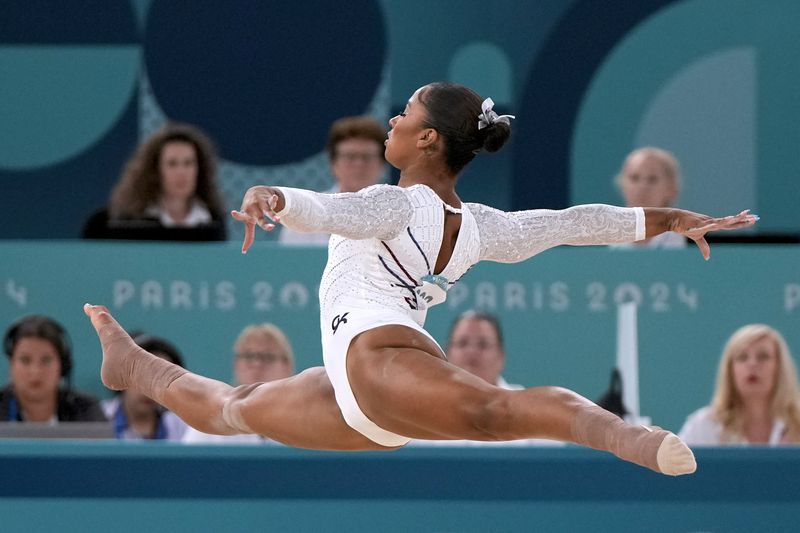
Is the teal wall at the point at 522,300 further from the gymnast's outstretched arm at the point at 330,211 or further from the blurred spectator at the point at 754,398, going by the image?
the gymnast's outstretched arm at the point at 330,211

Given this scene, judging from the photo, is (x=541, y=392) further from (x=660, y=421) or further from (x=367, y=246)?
(x=660, y=421)

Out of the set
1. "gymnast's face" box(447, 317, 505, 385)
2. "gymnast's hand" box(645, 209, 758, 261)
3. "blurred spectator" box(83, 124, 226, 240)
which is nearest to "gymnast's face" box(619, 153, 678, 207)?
"gymnast's face" box(447, 317, 505, 385)

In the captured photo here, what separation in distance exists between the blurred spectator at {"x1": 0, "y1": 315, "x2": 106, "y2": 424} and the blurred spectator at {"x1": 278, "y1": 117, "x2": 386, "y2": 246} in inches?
54.6

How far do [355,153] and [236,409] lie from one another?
3192mm

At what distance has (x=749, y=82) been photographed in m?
9.66

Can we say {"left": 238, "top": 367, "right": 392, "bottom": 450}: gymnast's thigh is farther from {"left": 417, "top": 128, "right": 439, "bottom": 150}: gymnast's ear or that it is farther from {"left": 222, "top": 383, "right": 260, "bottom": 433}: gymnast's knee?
{"left": 417, "top": 128, "right": 439, "bottom": 150}: gymnast's ear

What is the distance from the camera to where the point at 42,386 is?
6.64 m

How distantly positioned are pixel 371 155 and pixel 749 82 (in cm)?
344

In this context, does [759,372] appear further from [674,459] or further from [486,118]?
[674,459]

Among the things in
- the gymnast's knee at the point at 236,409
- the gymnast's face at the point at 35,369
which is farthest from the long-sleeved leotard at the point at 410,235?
the gymnast's face at the point at 35,369

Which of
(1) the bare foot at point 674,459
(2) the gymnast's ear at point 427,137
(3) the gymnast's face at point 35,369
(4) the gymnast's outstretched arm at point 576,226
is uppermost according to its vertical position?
(2) the gymnast's ear at point 427,137

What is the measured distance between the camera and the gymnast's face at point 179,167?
7.50m

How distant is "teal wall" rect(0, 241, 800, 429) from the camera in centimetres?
714

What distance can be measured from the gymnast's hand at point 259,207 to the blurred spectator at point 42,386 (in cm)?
323
